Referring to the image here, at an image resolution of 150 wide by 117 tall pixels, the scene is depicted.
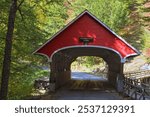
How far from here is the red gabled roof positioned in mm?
25391

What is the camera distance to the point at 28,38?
21531 mm

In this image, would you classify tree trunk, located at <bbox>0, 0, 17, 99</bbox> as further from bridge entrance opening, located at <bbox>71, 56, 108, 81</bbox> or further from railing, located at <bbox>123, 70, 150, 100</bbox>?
bridge entrance opening, located at <bbox>71, 56, 108, 81</bbox>

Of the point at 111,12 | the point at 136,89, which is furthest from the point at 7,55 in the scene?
the point at 111,12

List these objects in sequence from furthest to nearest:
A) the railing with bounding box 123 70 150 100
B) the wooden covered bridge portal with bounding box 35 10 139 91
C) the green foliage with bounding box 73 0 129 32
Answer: the green foliage with bounding box 73 0 129 32 → the wooden covered bridge portal with bounding box 35 10 139 91 → the railing with bounding box 123 70 150 100

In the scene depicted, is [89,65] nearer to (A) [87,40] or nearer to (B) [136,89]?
(A) [87,40]

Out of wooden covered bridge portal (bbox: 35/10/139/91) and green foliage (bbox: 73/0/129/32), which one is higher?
green foliage (bbox: 73/0/129/32)

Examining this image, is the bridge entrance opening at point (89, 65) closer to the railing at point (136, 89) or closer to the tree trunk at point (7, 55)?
the railing at point (136, 89)

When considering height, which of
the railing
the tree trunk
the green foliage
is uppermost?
the green foliage

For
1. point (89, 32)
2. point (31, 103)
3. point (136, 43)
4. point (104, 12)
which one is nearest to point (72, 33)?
point (89, 32)

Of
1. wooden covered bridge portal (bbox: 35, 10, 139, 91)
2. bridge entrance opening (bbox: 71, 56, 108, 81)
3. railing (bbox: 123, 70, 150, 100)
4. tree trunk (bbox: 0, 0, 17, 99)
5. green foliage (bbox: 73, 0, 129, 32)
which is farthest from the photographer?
bridge entrance opening (bbox: 71, 56, 108, 81)

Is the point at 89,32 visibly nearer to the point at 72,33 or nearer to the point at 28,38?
the point at 72,33

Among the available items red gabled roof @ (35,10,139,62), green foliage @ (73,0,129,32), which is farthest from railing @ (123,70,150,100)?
green foliage @ (73,0,129,32)

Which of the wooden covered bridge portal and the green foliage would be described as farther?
the green foliage

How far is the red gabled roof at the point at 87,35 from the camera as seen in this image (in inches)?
1000
